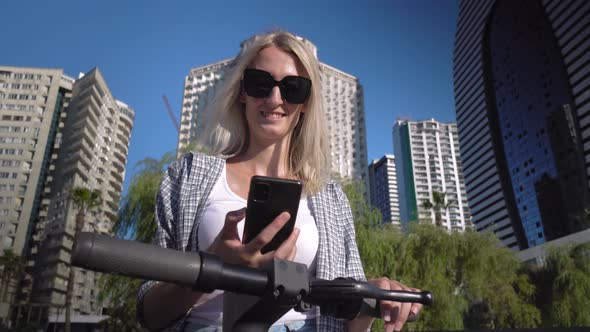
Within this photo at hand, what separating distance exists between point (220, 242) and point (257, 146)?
0.87 m

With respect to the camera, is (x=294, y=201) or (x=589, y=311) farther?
(x=589, y=311)

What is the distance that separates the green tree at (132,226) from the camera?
443 inches

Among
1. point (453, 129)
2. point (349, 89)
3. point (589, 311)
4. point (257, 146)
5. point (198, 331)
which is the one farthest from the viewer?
point (453, 129)

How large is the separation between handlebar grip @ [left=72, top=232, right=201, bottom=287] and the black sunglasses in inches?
34.2

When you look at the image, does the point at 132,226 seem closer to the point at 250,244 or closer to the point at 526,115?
the point at 250,244

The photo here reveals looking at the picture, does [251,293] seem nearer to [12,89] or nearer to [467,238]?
[467,238]

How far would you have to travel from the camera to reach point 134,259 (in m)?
0.52

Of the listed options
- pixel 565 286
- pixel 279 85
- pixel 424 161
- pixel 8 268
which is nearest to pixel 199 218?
pixel 279 85

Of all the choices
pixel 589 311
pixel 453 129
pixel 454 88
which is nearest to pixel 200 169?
pixel 589 311

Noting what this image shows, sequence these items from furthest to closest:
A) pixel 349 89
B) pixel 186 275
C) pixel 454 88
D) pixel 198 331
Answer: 1. pixel 454 88
2. pixel 349 89
3. pixel 198 331
4. pixel 186 275

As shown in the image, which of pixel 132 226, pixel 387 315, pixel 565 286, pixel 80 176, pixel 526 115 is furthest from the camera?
pixel 526 115

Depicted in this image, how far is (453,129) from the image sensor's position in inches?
4678

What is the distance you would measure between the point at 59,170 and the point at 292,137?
81.2 meters

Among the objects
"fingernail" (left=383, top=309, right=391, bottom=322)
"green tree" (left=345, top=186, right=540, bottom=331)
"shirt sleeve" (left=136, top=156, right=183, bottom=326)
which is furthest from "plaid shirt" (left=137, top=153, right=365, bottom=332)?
"green tree" (left=345, top=186, right=540, bottom=331)
